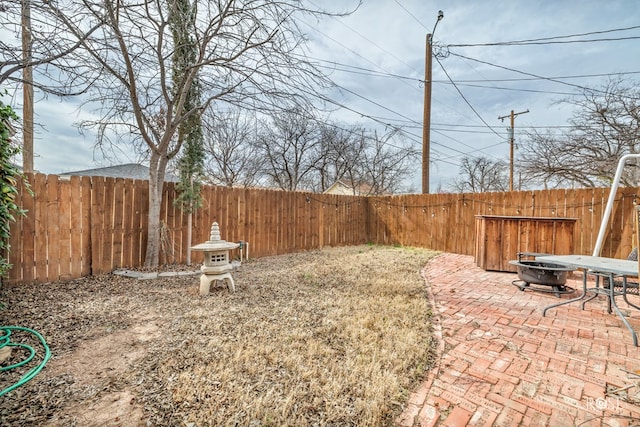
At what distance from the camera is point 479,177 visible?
78.8ft

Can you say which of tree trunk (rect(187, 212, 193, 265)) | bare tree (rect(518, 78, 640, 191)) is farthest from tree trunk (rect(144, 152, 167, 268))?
bare tree (rect(518, 78, 640, 191))

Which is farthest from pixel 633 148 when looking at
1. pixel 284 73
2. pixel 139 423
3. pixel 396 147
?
pixel 139 423

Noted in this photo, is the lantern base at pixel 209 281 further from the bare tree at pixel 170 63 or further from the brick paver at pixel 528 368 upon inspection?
the brick paver at pixel 528 368

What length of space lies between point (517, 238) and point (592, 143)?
23.1 feet

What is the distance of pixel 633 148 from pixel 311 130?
1194cm

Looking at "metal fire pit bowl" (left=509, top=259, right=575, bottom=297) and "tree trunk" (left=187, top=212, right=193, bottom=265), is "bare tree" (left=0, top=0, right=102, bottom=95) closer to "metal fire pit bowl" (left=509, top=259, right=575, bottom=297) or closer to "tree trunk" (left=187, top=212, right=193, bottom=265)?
"tree trunk" (left=187, top=212, right=193, bottom=265)

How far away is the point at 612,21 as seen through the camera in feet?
20.4

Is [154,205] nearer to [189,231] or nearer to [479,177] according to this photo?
[189,231]

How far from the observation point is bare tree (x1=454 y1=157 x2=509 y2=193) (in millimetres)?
22750

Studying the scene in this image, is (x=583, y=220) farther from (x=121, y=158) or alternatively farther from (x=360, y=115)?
(x=121, y=158)

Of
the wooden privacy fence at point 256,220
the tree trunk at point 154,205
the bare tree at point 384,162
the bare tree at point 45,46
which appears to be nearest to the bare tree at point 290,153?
the bare tree at point 384,162

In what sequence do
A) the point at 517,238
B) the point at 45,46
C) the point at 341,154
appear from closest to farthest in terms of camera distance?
the point at 45,46, the point at 517,238, the point at 341,154

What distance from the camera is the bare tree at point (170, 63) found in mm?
3775

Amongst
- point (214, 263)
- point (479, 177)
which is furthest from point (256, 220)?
point (479, 177)
